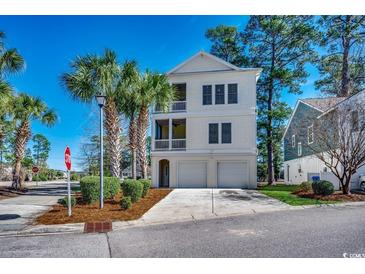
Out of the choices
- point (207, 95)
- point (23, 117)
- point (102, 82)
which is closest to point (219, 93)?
point (207, 95)

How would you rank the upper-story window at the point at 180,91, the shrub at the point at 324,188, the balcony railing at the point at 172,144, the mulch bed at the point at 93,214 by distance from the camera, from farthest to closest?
1. the upper-story window at the point at 180,91
2. the balcony railing at the point at 172,144
3. the shrub at the point at 324,188
4. the mulch bed at the point at 93,214

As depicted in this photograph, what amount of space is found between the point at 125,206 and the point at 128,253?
449 cm

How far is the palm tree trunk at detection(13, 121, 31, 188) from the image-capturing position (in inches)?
737

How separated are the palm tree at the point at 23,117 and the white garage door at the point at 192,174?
1141cm

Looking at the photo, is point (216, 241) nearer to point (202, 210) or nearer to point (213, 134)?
point (202, 210)

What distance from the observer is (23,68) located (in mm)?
14719

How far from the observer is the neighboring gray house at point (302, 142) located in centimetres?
1903

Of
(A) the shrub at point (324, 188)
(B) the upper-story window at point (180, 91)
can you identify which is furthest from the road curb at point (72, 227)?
(B) the upper-story window at point (180, 91)

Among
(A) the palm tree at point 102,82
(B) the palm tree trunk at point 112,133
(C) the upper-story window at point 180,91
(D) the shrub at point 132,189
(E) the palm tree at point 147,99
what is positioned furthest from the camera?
(C) the upper-story window at point 180,91

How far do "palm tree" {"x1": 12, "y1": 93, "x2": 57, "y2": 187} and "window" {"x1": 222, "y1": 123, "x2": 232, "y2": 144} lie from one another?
13.7 metres

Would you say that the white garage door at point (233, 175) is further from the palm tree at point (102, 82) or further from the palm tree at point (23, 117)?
the palm tree at point (23, 117)

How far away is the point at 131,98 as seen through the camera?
49.3 ft

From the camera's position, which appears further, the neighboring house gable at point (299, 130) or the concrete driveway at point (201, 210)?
the neighboring house gable at point (299, 130)
